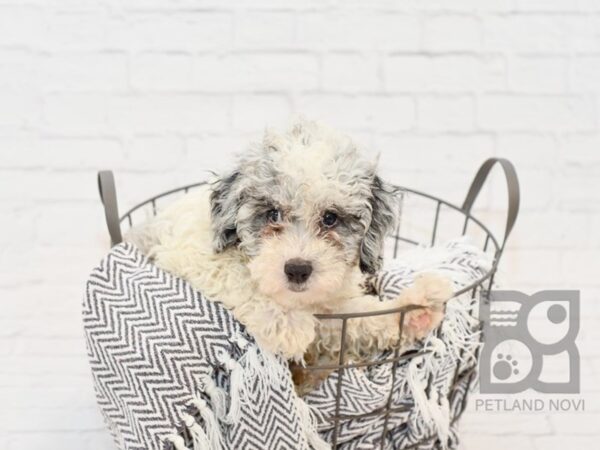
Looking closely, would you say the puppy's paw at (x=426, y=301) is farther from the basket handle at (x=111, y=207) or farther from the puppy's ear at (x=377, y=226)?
the basket handle at (x=111, y=207)

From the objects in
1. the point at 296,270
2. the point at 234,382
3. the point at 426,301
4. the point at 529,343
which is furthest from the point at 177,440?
the point at 529,343

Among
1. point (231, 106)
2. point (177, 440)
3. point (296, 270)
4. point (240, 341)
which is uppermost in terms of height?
point (231, 106)

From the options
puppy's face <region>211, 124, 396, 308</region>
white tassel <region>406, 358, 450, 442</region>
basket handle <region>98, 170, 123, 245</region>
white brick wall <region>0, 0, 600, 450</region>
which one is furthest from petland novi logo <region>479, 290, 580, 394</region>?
basket handle <region>98, 170, 123, 245</region>

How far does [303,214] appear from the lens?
128 centimetres

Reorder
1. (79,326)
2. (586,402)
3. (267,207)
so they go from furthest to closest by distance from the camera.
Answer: (79,326) < (586,402) < (267,207)

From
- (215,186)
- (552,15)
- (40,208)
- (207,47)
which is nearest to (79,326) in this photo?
(40,208)

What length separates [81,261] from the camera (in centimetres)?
221

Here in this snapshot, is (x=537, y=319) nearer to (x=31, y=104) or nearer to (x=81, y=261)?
(x=81, y=261)

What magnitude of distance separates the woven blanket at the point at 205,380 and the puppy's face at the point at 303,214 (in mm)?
119

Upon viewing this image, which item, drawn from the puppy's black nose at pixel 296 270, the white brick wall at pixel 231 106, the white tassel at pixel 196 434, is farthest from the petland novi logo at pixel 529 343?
the white tassel at pixel 196 434

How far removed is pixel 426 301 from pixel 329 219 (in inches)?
8.1

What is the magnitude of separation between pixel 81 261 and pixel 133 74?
0.54 m

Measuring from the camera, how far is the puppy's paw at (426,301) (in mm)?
1289

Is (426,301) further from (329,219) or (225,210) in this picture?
(225,210)
